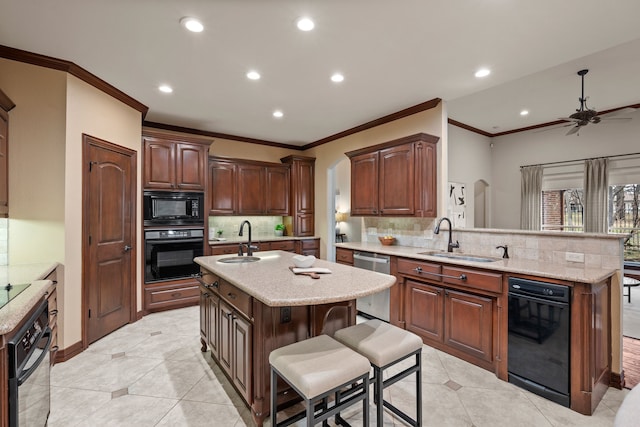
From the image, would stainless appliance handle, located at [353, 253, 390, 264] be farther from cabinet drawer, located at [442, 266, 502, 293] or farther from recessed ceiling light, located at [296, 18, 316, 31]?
recessed ceiling light, located at [296, 18, 316, 31]

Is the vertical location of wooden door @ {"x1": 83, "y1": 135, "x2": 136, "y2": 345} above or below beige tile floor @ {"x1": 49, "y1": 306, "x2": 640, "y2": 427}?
above

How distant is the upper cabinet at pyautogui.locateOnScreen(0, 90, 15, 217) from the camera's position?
8.21 ft

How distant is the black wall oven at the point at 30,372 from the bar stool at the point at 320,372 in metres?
1.11

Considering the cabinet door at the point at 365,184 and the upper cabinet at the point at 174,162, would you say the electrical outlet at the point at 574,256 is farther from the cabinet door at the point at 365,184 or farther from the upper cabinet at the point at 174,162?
the upper cabinet at the point at 174,162

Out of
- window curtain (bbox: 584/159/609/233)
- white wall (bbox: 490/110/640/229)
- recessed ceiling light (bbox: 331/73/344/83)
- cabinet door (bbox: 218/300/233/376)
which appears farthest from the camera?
window curtain (bbox: 584/159/609/233)

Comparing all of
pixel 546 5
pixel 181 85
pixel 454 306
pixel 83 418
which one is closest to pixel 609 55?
pixel 546 5

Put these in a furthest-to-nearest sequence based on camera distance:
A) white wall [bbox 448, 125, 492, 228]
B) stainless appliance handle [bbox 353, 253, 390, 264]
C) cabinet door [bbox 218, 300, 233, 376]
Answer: white wall [bbox 448, 125, 492, 228] < stainless appliance handle [bbox 353, 253, 390, 264] < cabinet door [bbox 218, 300, 233, 376]

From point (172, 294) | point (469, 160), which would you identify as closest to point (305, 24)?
point (172, 294)

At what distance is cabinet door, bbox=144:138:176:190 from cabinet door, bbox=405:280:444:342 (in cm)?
347

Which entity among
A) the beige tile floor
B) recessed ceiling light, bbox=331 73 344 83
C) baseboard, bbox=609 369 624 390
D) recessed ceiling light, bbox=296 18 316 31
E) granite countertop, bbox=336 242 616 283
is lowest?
the beige tile floor

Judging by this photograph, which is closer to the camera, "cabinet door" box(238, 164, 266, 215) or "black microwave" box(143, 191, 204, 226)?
"black microwave" box(143, 191, 204, 226)

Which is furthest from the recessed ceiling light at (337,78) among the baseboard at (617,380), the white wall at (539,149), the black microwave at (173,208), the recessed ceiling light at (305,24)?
the white wall at (539,149)

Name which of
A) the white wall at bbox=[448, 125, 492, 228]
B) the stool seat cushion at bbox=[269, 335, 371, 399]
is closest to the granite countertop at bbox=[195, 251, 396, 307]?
the stool seat cushion at bbox=[269, 335, 371, 399]

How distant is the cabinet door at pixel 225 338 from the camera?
219cm
